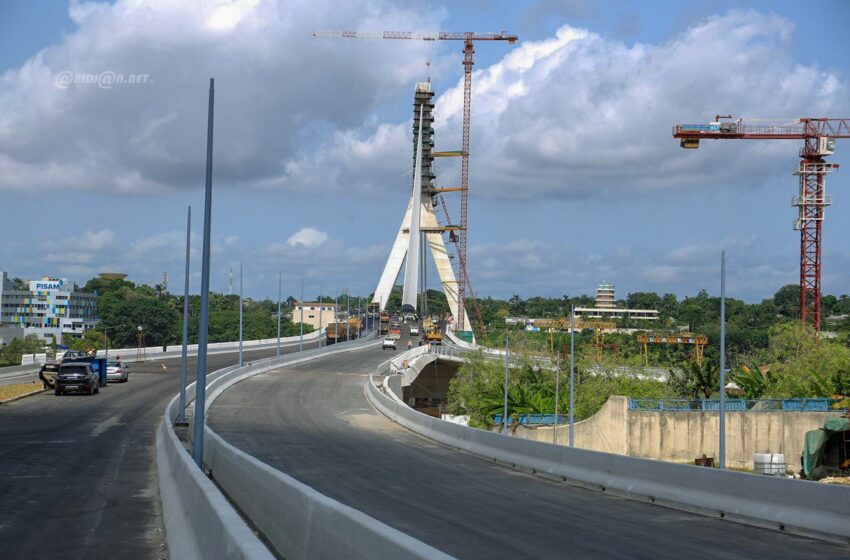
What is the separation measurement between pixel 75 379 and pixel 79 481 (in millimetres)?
38492

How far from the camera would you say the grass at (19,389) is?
2296 inches

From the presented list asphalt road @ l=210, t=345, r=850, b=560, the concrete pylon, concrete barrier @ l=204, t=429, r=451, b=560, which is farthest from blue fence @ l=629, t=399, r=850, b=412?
the concrete pylon

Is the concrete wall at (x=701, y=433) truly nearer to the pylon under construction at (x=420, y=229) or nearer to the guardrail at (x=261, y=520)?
the guardrail at (x=261, y=520)

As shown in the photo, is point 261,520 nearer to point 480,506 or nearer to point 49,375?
point 480,506

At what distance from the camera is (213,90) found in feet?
85.8

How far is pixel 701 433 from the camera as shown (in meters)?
50.8

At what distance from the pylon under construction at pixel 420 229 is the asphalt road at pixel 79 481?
119 metres

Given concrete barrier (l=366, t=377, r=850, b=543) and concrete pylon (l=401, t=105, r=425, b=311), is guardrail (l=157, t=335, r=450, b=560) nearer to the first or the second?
concrete barrier (l=366, t=377, r=850, b=543)

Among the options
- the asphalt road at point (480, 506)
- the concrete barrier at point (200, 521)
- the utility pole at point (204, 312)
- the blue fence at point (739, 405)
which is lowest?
the blue fence at point (739, 405)

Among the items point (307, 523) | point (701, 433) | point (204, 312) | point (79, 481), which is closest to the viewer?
point (307, 523)

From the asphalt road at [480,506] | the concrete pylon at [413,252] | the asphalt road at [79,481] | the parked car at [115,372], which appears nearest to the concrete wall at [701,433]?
the asphalt road at [480,506]

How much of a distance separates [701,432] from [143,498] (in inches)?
1393

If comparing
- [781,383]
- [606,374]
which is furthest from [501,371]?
[781,383]

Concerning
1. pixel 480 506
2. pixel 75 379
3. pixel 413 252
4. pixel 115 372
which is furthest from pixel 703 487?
pixel 413 252
